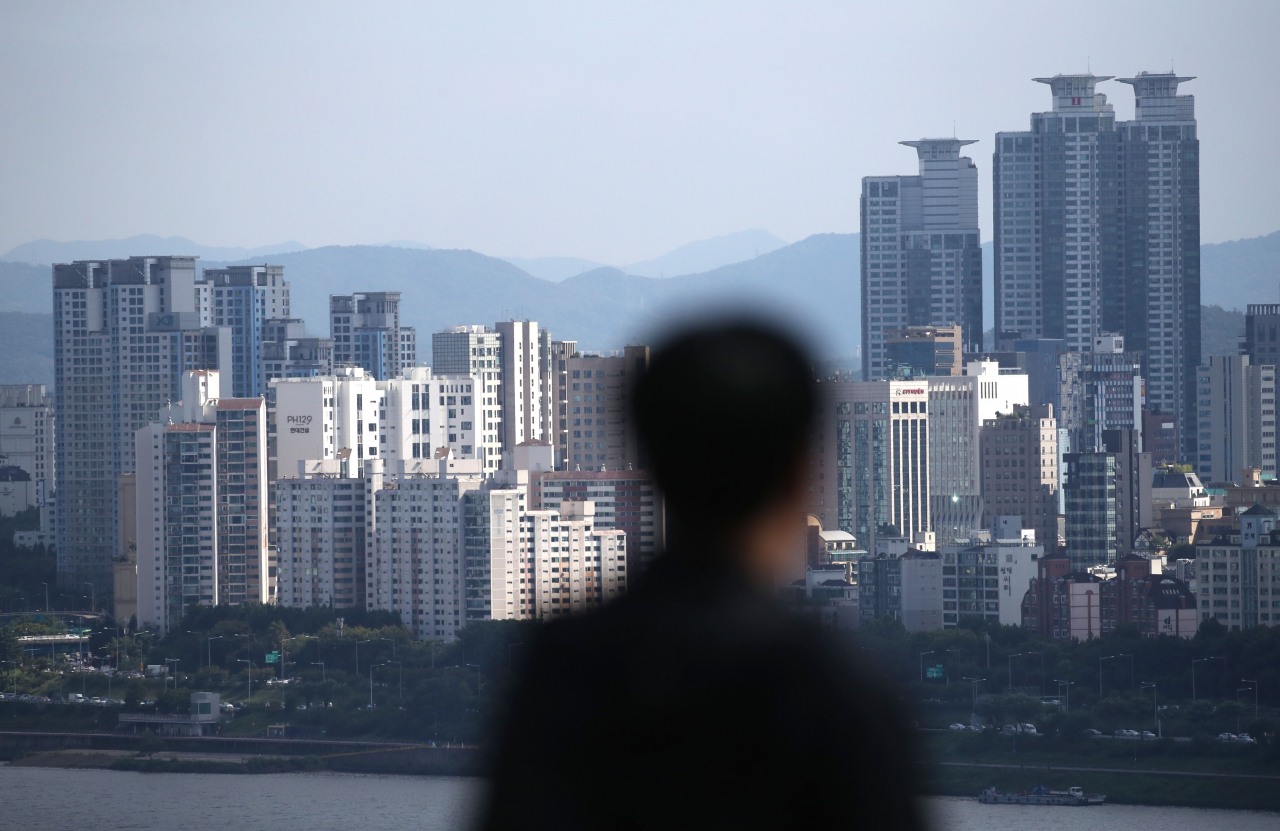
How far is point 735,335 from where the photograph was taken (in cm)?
2358

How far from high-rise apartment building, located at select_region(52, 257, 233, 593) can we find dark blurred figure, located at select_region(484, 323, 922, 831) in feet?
27.5

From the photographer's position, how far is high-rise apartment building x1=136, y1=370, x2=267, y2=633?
21984 mm

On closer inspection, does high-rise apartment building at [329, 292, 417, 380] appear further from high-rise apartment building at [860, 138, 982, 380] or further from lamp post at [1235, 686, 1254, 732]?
lamp post at [1235, 686, 1254, 732]

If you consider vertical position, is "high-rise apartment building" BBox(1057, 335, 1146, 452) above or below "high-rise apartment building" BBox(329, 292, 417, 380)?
below

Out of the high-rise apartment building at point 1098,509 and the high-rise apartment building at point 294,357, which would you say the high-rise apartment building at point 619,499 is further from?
the high-rise apartment building at point 294,357

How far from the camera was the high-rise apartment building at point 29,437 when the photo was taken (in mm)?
34812

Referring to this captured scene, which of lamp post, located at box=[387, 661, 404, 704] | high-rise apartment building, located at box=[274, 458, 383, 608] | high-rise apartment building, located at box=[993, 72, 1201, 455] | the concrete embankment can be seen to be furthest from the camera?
high-rise apartment building, located at box=[993, 72, 1201, 455]

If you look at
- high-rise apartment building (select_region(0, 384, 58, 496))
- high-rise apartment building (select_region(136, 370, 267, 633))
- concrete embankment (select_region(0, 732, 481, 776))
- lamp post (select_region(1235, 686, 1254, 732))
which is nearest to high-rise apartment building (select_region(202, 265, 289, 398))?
high-rise apartment building (select_region(0, 384, 58, 496))

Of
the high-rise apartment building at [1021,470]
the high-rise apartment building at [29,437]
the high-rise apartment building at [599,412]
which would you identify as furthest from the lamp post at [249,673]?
the high-rise apartment building at [29,437]

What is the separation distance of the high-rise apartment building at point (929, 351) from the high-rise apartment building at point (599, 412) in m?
5.98

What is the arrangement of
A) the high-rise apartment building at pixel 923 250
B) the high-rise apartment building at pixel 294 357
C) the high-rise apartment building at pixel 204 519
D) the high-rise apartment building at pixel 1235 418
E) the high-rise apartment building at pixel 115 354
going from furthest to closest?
the high-rise apartment building at pixel 923 250
the high-rise apartment building at pixel 294 357
the high-rise apartment building at pixel 1235 418
the high-rise apartment building at pixel 115 354
the high-rise apartment building at pixel 204 519

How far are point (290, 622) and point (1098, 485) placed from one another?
285 inches

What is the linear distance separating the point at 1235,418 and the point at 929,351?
13.3 feet

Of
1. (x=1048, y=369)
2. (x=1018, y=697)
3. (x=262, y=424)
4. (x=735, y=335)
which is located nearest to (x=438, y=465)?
(x=262, y=424)
